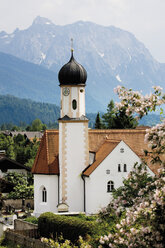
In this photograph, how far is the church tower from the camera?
133ft

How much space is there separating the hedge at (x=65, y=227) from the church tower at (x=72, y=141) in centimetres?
810

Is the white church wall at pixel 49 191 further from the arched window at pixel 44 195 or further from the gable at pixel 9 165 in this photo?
the gable at pixel 9 165

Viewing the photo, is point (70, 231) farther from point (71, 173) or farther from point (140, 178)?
point (140, 178)

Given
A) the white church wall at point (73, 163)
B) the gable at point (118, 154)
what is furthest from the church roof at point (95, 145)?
the white church wall at point (73, 163)

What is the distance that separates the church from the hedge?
7934 mm

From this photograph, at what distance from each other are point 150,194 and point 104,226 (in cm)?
952

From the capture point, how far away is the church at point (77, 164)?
39.7 metres

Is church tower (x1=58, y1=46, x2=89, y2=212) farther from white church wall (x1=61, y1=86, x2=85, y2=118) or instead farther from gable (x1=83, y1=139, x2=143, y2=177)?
→ gable (x1=83, y1=139, x2=143, y2=177)

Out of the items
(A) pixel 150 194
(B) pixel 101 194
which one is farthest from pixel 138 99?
(B) pixel 101 194

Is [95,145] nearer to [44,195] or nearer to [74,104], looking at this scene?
[74,104]

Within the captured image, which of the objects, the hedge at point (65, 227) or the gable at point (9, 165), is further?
the gable at point (9, 165)

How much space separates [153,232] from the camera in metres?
11.2

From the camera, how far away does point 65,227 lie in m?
29.5

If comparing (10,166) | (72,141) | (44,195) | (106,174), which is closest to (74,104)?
(72,141)
